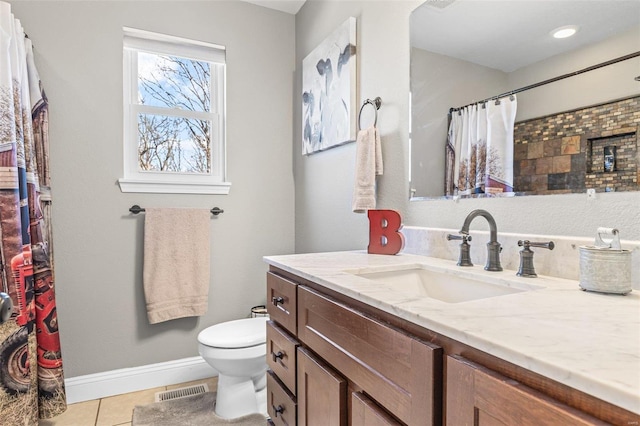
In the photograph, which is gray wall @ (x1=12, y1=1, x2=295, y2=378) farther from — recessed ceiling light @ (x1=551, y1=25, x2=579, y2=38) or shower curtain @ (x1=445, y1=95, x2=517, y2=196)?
recessed ceiling light @ (x1=551, y1=25, x2=579, y2=38)

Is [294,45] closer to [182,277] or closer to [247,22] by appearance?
[247,22]

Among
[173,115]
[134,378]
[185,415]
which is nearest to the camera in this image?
[185,415]

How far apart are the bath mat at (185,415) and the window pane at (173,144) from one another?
4.52 feet

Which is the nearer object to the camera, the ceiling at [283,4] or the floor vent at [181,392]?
the floor vent at [181,392]

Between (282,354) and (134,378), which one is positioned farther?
(134,378)

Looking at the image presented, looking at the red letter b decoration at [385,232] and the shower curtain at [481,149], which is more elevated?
the shower curtain at [481,149]

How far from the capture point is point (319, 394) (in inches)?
39.1

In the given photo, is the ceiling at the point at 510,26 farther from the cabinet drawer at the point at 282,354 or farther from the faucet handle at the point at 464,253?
the cabinet drawer at the point at 282,354

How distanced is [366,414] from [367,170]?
107 centimetres

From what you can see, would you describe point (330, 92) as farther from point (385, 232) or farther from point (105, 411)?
point (105, 411)

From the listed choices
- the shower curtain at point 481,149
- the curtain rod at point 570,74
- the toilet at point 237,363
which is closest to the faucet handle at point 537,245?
the shower curtain at point 481,149

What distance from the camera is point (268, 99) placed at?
253 cm

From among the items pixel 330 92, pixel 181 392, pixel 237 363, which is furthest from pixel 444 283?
pixel 181 392

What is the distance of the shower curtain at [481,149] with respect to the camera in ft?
3.77
